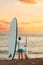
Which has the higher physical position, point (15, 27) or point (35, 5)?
point (35, 5)

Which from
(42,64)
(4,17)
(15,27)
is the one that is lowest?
(42,64)

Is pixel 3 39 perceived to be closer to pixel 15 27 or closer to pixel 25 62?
pixel 15 27

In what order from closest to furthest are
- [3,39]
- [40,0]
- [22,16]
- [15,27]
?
[15,27]
[40,0]
[22,16]
[3,39]

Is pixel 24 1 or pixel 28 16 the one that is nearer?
→ pixel 24 1

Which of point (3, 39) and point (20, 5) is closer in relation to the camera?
point (20, 5)

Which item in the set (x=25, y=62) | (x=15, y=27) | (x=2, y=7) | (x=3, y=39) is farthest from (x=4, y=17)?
(x=3, y=39)

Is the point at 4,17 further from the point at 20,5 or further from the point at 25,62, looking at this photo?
the point at 25,62

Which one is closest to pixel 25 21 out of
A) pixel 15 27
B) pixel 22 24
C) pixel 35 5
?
pixel 22 24

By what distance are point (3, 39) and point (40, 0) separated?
591 inches

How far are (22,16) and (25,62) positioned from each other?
11.6 metres

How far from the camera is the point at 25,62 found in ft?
31.7

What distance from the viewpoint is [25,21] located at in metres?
22.1

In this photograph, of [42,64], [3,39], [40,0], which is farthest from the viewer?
[3,39]

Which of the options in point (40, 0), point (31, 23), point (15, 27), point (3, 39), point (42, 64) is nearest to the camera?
point (42, 64)
